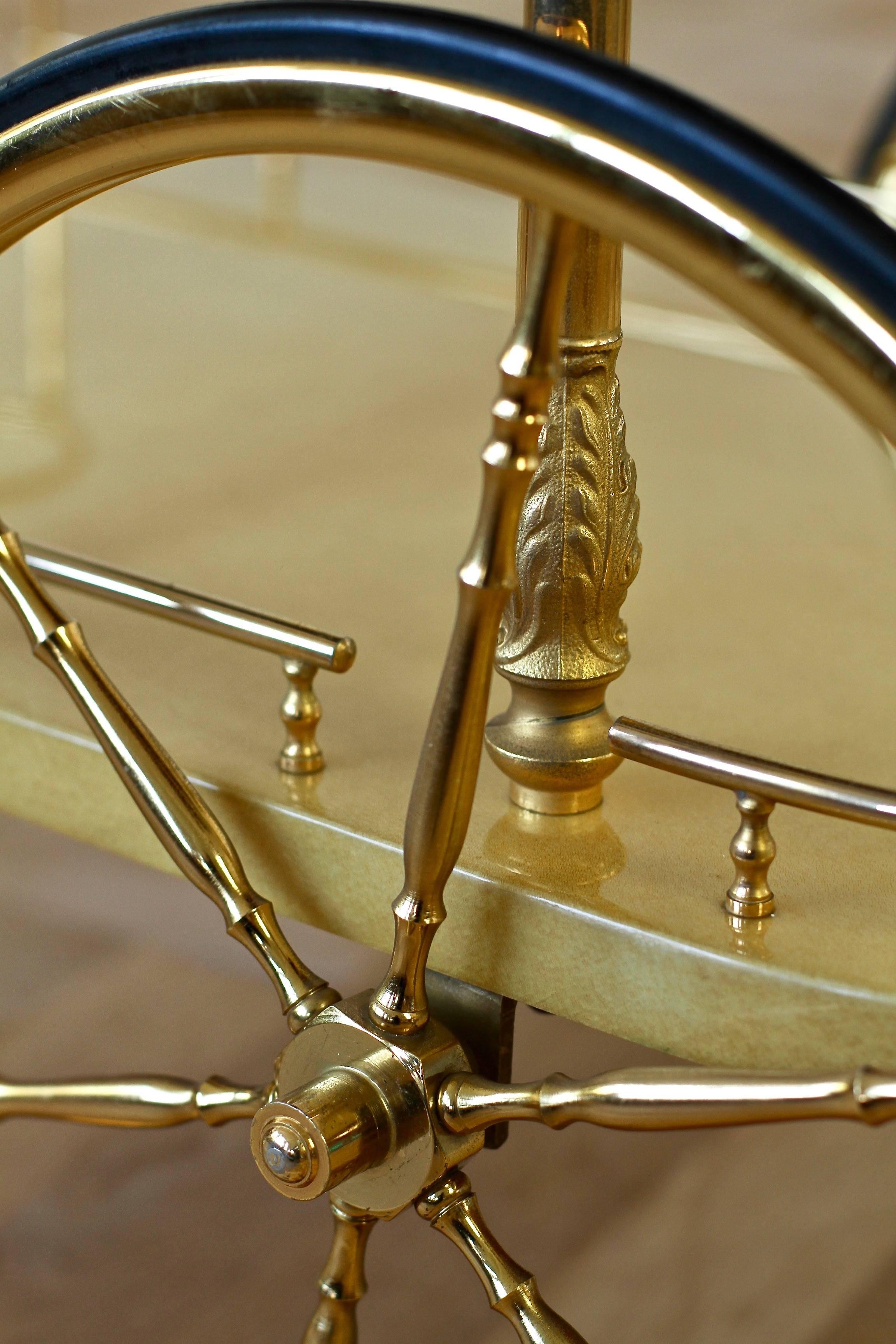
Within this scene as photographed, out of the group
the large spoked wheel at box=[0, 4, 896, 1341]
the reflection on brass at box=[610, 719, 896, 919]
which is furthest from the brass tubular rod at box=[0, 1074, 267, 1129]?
the reflection on brass at box=[610, 719, 896, 919]

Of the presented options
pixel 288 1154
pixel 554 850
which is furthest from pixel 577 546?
pixel 288 1154

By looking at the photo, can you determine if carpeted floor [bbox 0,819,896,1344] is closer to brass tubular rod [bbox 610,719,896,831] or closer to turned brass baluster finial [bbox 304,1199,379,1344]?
turned brass baluster finial [bbox 304,1199,379,1344]

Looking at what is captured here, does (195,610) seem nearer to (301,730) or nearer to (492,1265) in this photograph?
(301,730)

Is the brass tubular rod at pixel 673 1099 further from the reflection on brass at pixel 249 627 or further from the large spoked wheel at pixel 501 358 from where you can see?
the reflection on brass at pixel 249 627

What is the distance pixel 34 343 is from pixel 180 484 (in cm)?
36

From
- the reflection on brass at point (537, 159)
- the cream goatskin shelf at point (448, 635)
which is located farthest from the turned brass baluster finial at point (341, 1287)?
the reflection on brass at point (537, 159)

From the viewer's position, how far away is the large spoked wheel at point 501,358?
1.23ft

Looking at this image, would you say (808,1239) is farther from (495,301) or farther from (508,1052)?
(495,301)

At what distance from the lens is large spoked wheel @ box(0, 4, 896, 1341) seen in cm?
38

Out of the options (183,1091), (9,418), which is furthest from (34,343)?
(183,1091)

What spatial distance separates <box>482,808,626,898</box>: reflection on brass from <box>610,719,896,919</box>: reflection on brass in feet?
0.20

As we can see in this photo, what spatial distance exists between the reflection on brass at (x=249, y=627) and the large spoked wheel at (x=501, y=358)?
53 mm

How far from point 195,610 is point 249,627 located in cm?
3

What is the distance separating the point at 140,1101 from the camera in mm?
691
